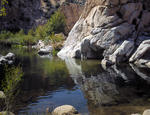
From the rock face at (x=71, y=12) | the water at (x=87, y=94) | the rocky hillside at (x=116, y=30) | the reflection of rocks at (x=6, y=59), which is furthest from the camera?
the rock face at (x=71, y=12)

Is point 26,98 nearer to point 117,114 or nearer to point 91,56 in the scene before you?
point 117,114

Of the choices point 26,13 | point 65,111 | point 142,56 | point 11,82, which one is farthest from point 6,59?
point 26,13

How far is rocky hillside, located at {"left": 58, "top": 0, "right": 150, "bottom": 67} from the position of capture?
→ 3624cm

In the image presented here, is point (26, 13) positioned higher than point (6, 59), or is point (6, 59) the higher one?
point (26, 13)

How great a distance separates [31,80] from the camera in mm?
21625

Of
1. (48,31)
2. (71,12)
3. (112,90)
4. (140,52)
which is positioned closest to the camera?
(112,90)

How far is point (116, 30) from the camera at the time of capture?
38406mm

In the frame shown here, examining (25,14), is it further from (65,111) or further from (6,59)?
(65,111)

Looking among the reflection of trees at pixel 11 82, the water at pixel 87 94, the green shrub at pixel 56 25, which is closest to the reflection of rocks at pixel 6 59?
the water at pixel 87 94

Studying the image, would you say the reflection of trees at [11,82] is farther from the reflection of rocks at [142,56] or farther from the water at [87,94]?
the reflection of rocks at [142,56]

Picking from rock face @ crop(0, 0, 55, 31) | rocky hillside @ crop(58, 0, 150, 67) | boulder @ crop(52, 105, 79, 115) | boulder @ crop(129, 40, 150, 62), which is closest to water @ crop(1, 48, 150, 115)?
boulder @ crop(52, 105, 79, 115)

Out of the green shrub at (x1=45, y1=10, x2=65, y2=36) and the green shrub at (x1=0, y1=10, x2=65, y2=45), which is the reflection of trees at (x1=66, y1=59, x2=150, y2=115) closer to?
the green shrub at (x1=0, y1=10, x2=65, y2=45)

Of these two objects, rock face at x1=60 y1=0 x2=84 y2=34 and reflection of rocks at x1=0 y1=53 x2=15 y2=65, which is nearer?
reflection of rocks at x1=0 y1=53 x2=15 y2=65

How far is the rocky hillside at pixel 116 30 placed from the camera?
36241 millimetres
